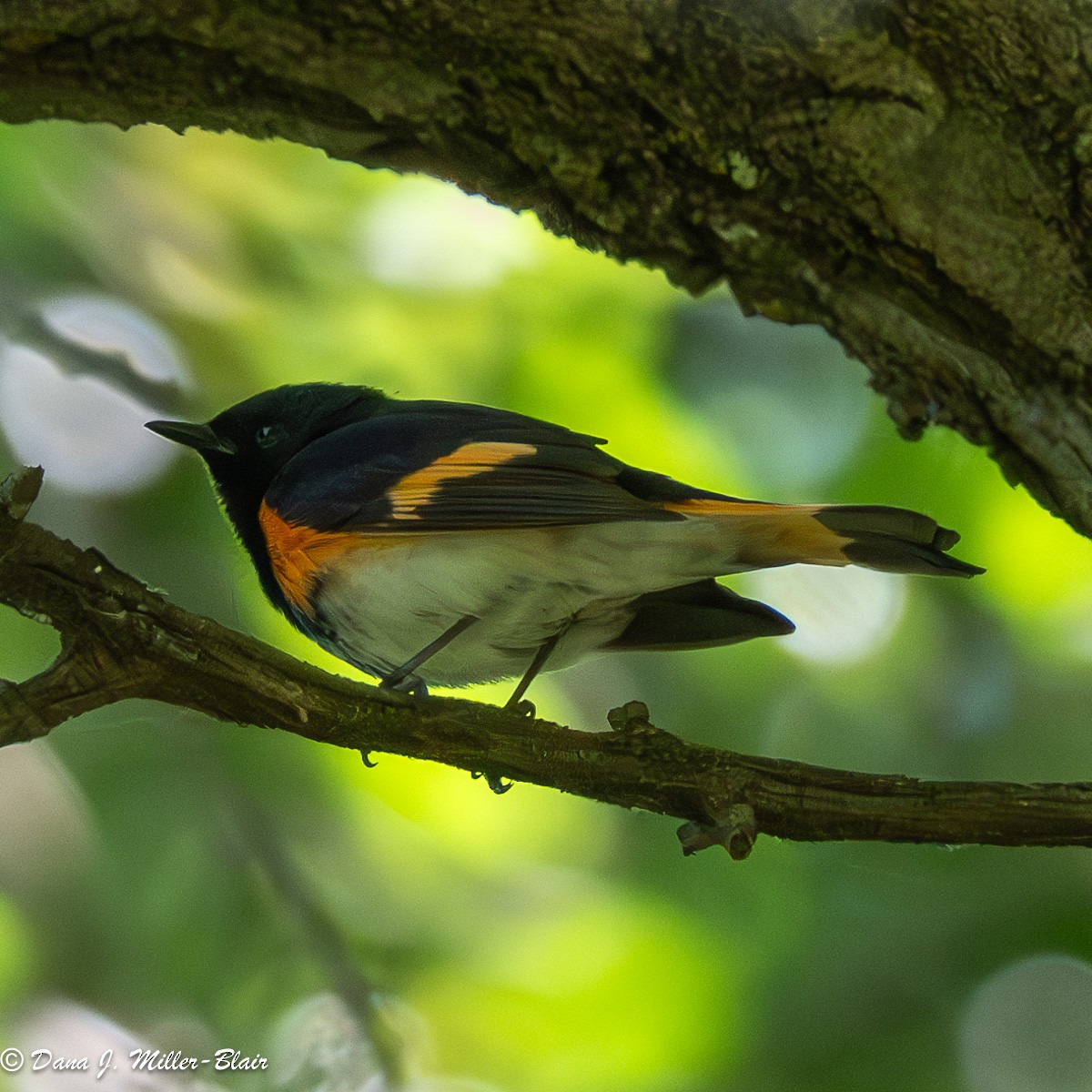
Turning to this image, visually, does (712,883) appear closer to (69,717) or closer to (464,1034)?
(464,1034)

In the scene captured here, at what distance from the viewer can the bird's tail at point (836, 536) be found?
6.61ft

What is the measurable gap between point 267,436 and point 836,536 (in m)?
1.38

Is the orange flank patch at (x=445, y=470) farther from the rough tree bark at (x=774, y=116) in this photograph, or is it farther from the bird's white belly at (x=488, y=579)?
the rough tree bark at (x=774, y=116)

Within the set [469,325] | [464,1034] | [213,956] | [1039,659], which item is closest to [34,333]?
[469,325]

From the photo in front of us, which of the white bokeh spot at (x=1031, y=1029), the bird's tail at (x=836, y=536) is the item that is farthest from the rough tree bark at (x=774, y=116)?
the white bokeh spot at (x=1031, y=1029)

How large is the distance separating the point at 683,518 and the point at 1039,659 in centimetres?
183

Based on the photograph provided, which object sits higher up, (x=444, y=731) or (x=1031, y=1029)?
(x=444, y=731)

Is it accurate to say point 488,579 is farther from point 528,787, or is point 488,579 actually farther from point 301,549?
point 528,787

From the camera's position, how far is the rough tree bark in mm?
1710

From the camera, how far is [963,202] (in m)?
1.74

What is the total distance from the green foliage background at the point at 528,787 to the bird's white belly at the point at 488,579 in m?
0.63

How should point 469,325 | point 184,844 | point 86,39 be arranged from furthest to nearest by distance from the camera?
point 469,325
point 184,844
point 86,39

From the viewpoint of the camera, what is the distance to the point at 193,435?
2.59m
